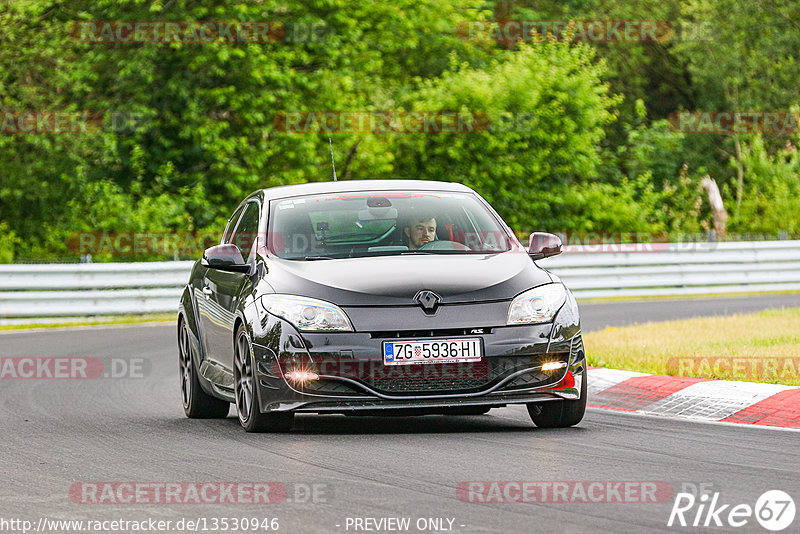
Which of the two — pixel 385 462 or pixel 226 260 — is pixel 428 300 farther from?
pixel 226 260

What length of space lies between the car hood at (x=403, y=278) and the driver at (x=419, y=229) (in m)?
0.31

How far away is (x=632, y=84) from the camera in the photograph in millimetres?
55531

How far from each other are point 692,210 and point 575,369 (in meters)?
31.3

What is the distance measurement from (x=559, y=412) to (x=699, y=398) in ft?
4.58

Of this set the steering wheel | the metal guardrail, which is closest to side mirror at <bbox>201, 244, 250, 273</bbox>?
the steering wheel

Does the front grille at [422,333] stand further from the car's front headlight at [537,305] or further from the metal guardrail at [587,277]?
the metal guardrail at [587,277]

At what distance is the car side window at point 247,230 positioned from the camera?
10.4 meters

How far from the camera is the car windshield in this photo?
9719 millimetres

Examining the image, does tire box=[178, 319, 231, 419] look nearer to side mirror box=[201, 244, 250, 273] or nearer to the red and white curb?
side mirror box=[201, 244, 250, 273]

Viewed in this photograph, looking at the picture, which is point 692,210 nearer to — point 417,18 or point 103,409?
point 417,18

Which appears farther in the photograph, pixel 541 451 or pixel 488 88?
pixel 488 88

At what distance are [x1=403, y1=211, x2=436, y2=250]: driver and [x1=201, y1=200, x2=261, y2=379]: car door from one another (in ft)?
3.49

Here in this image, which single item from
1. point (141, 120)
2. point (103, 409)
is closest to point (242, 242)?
point (103, 409)

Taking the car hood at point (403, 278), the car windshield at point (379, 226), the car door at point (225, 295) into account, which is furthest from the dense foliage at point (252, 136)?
the car hood at point (403, 278)
